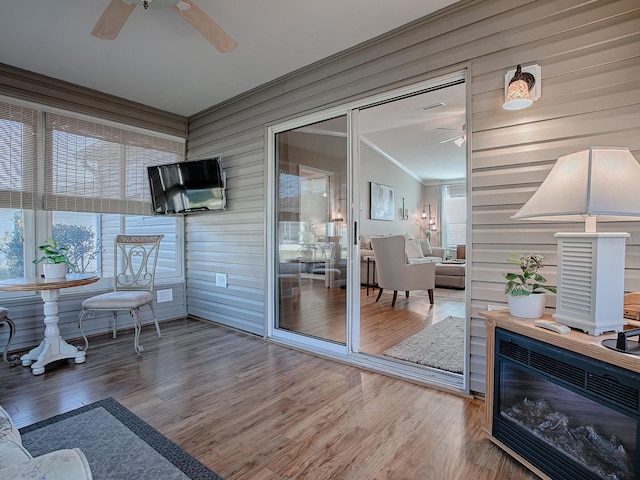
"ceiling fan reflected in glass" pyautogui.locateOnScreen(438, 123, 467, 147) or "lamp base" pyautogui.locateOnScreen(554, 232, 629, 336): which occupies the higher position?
"ceiling fan reflected in glass" pyautogui.locateOnScreen(438, 123, 467, 147)

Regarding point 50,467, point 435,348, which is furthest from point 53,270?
point 435,348

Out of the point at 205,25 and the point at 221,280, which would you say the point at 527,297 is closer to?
the point at 205,25

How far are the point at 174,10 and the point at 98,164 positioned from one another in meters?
2.40

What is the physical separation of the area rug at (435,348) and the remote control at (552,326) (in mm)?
1120

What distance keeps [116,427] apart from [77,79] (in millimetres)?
3301

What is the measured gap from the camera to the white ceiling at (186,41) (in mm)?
2324

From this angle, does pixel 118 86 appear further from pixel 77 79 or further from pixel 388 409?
pixel 388 409

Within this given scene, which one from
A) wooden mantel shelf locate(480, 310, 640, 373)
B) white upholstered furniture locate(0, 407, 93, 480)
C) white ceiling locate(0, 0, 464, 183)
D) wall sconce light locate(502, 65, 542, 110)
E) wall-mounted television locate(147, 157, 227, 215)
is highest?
white ceiling locate(0, 0, 464, 183)

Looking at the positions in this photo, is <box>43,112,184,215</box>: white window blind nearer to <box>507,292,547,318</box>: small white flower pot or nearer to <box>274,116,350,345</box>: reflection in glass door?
<box>274,116,350,345</box>: reflection in glass door

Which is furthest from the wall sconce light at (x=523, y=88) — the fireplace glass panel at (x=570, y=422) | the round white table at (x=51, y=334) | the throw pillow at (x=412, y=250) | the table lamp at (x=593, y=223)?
the throw pillow at (x=412, y=250)

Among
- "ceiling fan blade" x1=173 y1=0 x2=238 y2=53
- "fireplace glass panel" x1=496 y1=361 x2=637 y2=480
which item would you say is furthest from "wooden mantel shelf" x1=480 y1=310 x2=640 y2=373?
"ceiling fan blade" x1=173 y1=0 x2=238 y2=53

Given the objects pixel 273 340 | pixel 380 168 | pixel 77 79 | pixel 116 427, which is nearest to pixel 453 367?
pixel 273 340

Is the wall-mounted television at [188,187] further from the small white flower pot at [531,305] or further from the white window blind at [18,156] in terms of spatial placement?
the small white flower pot at [531,305]

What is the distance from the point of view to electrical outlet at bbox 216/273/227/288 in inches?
156
